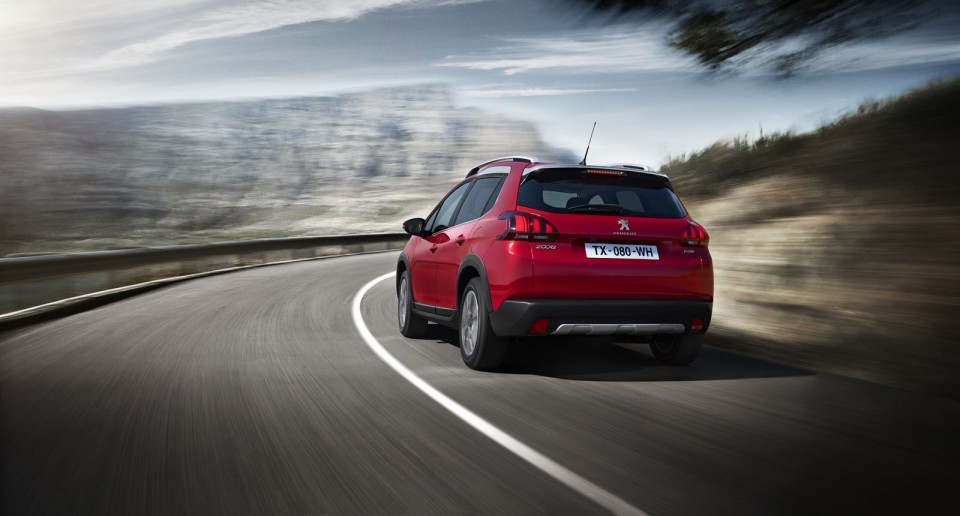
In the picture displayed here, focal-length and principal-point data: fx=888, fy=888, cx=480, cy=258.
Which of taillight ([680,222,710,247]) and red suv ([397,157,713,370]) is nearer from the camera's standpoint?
red suv ([397,157,713,370])

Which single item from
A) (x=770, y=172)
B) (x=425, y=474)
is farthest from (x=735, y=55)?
(x=425, y=474)

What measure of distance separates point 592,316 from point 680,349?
53.0 inches

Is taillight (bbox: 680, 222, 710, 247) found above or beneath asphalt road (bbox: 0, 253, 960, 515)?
above

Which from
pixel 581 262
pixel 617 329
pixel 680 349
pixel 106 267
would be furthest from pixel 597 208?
pixel 106 267

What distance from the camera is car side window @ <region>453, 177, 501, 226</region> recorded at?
8.12 metres

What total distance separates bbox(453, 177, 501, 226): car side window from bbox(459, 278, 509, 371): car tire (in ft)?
2.49

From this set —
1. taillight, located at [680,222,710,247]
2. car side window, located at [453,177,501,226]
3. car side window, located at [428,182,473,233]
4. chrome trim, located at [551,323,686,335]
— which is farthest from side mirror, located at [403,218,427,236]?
taillight, located at [680,222,710,247]

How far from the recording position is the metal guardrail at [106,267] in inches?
459

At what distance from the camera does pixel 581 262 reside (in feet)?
22.9

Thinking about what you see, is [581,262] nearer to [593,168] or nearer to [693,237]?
[593,168]

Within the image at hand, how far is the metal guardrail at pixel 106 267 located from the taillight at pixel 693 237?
26.9 ft

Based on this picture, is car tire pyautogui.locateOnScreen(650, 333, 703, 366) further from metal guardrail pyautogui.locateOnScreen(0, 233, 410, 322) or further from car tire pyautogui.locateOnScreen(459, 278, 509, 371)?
metal guardrail pyautogui.locateOnScreen(0, 233, 410, 322)

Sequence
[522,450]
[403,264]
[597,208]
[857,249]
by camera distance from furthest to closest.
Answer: [403,264] < [857,249] < [597,208] < [522,450]

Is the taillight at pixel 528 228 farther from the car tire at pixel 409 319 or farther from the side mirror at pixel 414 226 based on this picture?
the car tire at pixel 409 319
